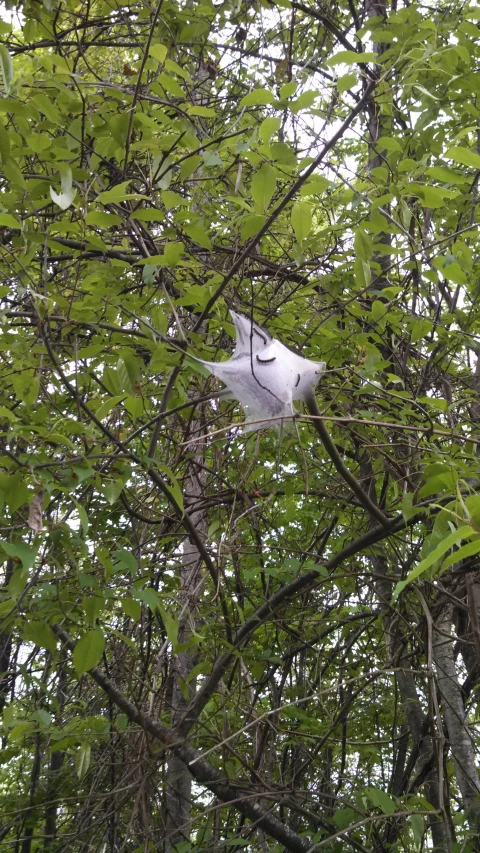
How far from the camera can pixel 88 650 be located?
1.59m

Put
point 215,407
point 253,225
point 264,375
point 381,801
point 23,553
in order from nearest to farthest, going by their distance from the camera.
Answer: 1. point 23,553
2. point 253,225
3. point 264,375
4. point 381,801
5. point 215,407

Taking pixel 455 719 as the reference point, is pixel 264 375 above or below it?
above

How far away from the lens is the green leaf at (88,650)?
159 centimetres

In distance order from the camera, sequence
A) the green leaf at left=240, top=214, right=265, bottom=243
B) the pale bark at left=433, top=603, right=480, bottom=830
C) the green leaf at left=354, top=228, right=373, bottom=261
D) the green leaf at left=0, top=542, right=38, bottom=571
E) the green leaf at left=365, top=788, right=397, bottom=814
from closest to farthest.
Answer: the green leaf at left=0, top=542, right=38, bottom=571, the green leaf at left=240, top=214, right=265, bottom=243, the green leaf at left=354, top=228, right=373, bottom=261, the green leaf at left=365, top=788, right=397, bottom=814, the pale bark at left=433, top=603, right=480, bottom=830

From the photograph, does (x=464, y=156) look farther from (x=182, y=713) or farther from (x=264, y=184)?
(x=182, y=713)

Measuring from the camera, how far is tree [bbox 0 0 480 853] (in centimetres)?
168

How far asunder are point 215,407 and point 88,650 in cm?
179

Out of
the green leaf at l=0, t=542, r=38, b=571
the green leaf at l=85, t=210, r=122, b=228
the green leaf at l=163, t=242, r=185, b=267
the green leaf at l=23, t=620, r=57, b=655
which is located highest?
the green leaf at l=85, t=210, r=122, b=228

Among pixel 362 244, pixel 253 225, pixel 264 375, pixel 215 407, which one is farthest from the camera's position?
pixel 215 407

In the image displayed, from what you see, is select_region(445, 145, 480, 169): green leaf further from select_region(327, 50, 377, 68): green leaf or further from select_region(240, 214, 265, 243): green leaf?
select_region(240, 214, 265, 243): green leaf

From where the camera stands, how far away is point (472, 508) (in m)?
1.27

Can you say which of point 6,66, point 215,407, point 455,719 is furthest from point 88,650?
point 455,719

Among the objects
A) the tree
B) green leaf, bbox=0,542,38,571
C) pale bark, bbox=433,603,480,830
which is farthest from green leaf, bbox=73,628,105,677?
pale bark, bbox=433,603,480,830

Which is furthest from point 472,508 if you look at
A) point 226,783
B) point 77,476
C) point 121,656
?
point 121,656
